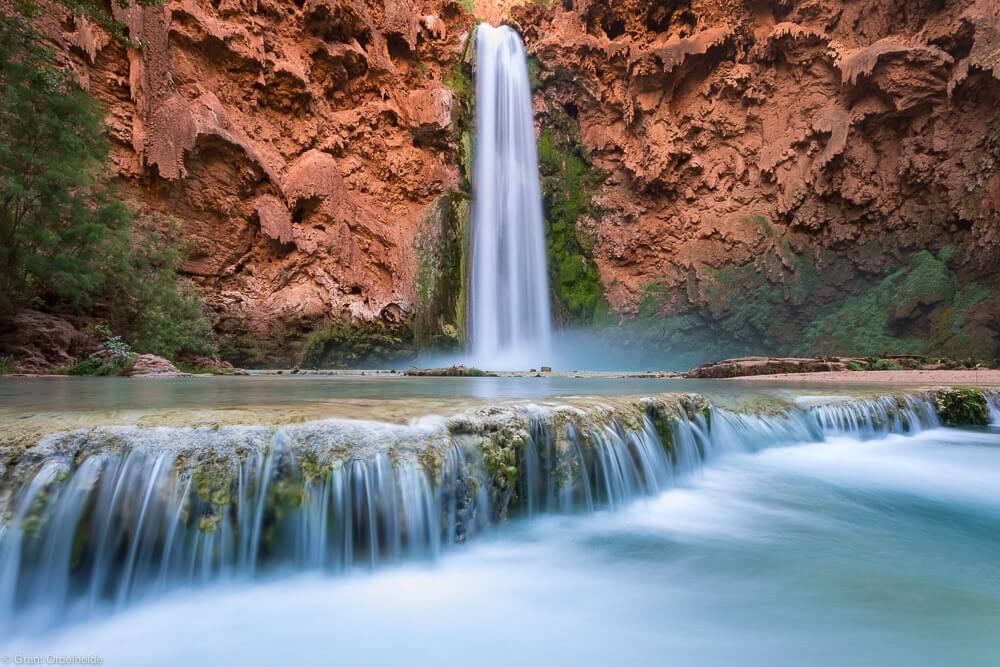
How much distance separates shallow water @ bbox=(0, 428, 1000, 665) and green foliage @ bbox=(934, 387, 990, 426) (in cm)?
343

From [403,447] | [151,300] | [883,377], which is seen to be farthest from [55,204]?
[883,377]

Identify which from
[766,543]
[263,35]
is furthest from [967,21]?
[263,35]

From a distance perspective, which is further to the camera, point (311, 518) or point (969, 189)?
point (969, 189)

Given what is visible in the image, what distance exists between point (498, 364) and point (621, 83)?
12.6 meters

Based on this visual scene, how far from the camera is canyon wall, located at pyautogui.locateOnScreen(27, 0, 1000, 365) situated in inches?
586

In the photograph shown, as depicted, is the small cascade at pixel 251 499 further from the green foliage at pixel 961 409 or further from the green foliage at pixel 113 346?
the green foliage at pixel 113 346

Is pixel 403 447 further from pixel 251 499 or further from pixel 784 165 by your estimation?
pixel 784 165

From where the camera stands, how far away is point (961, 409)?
6031 mm

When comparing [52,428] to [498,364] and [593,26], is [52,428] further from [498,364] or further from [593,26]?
[593,26]

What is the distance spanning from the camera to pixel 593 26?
21.6 meters

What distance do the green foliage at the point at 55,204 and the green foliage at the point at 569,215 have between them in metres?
14.2

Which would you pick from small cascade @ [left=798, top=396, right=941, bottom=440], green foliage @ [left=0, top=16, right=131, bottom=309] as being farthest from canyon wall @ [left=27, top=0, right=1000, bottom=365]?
small cascade @ [left=798, top=396, right=941, bottom=440]

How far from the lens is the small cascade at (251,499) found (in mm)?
1851

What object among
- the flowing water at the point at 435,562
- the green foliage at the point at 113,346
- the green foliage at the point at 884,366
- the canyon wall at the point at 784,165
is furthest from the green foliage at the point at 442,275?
the flowing water at the point at 435,562
